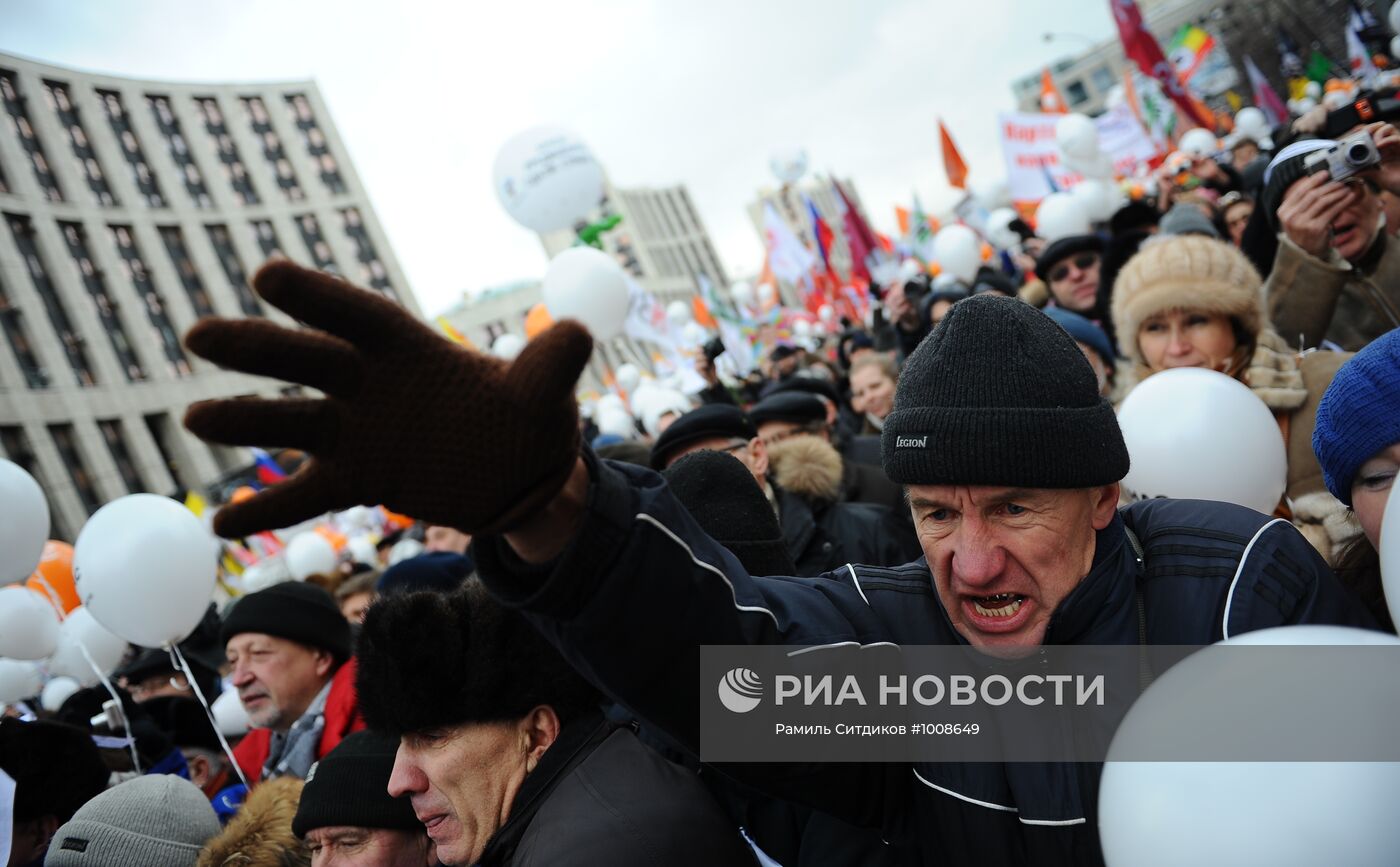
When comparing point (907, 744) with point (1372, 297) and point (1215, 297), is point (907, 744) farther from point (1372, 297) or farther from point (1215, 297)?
point (1372, 297)

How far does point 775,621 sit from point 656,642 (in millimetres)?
234

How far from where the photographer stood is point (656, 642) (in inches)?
51.9

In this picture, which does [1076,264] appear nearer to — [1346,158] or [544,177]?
[1346,158]

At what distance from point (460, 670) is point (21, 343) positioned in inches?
1616

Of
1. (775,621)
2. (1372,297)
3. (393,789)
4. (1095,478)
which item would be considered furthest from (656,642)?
(1372,297)

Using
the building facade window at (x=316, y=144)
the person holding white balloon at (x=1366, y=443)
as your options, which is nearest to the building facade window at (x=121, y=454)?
the building facade window at (x=316, y=144)

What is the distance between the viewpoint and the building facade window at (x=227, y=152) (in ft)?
157

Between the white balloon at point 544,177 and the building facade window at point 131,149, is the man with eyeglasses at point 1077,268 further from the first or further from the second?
the building facade window at point 131,149

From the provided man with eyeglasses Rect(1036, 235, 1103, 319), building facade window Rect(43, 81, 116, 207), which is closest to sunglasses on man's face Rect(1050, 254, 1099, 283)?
man with eyeglasses Rect(1036, 235, 1103, 319)

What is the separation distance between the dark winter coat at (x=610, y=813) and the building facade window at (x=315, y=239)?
52476 millimetres

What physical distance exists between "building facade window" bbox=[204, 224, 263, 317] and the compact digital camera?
162 ft

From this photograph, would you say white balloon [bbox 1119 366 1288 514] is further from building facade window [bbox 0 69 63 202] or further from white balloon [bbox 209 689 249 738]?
building facade window [bbox 0 69 63 202]

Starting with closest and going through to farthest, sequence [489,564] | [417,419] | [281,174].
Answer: [417,419]
[489,564]
[281,174]

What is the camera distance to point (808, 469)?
3742mm
